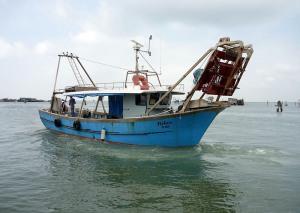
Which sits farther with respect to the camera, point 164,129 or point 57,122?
point 57,122

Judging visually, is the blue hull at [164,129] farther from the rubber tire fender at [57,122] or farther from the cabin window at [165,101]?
the rubber tire fender at [57,122]

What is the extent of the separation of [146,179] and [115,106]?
9397mm

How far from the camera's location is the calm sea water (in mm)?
9766

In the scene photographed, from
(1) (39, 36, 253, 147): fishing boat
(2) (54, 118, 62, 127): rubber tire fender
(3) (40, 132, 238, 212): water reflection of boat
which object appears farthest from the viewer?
(2) (54, 118, 62, 127): rubber tire fender

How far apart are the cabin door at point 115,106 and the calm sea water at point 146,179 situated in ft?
8.30

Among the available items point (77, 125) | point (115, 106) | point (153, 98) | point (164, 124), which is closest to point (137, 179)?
point (164, 124)

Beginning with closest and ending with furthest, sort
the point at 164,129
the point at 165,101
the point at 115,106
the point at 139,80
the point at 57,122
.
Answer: the point at 164,129 < the point at 165,101 < the point at 139,80 < the point at 115,106 < the point at 57,122

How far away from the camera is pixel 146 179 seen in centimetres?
1251

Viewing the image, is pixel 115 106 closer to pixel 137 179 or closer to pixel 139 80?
pixel 139 80

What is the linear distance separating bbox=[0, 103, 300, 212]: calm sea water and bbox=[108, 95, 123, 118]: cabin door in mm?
2529

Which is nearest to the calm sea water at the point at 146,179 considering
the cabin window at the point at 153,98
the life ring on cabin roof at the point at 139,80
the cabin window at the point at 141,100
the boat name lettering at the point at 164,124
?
the boat name lettering at the point at 164,124

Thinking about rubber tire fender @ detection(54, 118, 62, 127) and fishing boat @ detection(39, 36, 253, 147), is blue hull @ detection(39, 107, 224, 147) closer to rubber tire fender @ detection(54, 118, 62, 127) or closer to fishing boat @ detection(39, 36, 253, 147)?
fishing boat @ detection(39, 36, 253, 147)

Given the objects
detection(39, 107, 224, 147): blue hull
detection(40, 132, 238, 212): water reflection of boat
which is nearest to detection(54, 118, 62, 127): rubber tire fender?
detection(40, 132, 238, 212): water reflection of boat

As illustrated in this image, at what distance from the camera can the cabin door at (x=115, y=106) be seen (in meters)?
20.9
